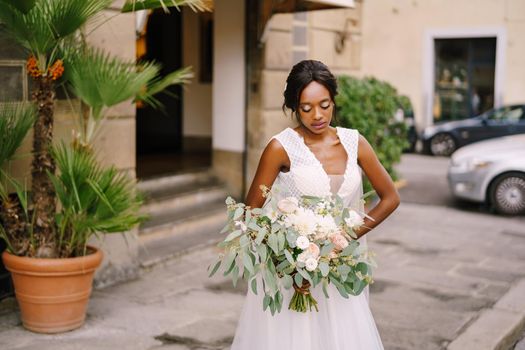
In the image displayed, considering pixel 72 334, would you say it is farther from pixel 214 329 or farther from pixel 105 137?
pixel 105 137

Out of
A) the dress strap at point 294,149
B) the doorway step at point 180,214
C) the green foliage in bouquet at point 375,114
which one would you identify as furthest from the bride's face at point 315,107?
the green foliage in bouquet at point 375,114

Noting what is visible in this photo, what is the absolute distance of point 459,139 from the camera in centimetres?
1867

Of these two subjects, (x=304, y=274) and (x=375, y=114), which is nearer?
(x=304, y=274)

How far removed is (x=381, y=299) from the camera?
657cm

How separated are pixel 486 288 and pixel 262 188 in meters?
4.07

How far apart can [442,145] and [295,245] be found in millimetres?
16184

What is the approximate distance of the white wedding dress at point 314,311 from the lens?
3717 mm

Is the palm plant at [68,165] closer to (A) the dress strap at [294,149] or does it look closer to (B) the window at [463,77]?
(A) the dress strap at [294,149]

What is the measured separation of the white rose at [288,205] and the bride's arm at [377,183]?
509 mm

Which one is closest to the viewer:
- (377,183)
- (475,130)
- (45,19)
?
(377,183)

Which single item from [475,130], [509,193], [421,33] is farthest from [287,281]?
[421,33]

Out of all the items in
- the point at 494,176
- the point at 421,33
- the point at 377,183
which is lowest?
the point at 494,176

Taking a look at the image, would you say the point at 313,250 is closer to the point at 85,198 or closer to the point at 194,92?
the point at 85,198

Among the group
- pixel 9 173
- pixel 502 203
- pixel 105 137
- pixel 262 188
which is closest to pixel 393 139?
pixel 502 203
